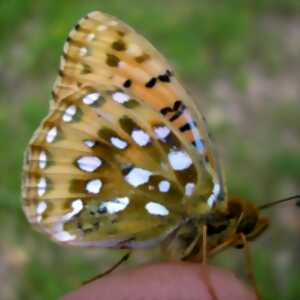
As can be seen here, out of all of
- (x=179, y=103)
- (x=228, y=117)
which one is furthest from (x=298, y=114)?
(x=179, y=103)

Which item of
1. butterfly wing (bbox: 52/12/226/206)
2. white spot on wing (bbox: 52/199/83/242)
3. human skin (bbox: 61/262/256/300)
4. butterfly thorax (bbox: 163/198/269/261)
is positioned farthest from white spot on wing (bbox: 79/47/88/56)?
human skin (bbox: 61/262/256/300)

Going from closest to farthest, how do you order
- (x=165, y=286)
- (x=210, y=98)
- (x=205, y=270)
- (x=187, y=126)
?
(x=165, y=286) < (x=205, y=270) < (x=187, y=126) < (x=210, y=98)

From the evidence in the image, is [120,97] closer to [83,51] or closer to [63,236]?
[83,51]

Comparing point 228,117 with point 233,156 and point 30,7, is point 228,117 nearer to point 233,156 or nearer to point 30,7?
point 233,156

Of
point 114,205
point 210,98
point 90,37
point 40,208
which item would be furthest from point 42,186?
point 210,98

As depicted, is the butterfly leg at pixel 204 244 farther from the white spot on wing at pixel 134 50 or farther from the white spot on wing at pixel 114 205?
the white spot on wing at pixel 134 50

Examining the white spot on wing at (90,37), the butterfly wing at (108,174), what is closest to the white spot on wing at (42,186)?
the butterfly wing at (108,174)
